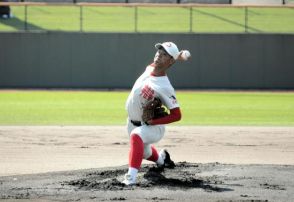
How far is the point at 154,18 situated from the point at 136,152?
97.1 ft

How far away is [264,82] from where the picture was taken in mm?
34000

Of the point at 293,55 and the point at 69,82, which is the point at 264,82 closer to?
the point at 293,55

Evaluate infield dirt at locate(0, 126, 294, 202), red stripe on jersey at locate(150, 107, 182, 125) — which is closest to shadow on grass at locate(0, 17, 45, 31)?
infield dirt at locate(0, 126, 294, 202)

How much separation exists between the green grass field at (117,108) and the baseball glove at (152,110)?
8.57 m

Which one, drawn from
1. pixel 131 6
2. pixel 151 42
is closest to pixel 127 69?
pixel 151 42

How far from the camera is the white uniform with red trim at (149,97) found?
29.7 ft

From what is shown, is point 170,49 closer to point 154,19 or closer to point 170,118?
point 170,118

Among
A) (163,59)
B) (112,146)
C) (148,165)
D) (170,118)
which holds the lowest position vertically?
(112,146)

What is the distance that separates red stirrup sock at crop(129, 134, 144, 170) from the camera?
29.1 ft

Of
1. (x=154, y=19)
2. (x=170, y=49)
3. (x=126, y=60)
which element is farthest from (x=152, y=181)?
(x=154, y=19)

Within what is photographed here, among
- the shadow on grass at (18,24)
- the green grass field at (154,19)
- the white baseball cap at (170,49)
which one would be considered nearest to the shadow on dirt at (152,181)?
the white baseball cap at (170,49)

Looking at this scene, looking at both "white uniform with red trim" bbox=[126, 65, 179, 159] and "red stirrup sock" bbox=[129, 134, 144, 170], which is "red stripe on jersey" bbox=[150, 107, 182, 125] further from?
"red stirrup sock" bbox=[129, 134, 144, 170]

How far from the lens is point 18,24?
3628 cm

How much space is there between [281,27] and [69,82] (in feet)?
33.4
